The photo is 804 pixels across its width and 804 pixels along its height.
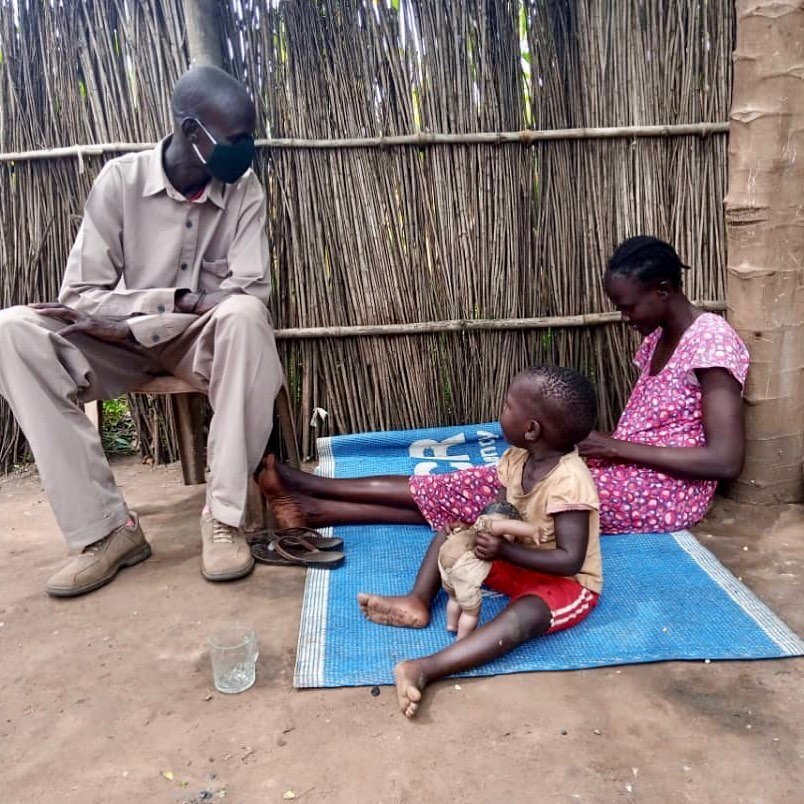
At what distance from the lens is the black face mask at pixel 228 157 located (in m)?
2.54

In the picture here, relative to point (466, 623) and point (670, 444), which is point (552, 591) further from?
point (670, 444)

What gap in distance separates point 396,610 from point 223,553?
68cm

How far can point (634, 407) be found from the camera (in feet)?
8.74

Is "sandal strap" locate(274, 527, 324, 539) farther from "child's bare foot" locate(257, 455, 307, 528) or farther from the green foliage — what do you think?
the green foliage

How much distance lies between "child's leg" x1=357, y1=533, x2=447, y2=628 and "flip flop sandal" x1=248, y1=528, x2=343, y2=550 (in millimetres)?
480

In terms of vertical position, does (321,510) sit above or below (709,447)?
below

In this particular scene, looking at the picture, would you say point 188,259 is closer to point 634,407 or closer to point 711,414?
point 634,407

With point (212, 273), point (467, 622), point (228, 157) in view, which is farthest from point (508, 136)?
point (467, 622)

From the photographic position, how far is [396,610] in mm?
1980

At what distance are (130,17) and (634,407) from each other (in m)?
2.68

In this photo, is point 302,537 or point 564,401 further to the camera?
point 302,537

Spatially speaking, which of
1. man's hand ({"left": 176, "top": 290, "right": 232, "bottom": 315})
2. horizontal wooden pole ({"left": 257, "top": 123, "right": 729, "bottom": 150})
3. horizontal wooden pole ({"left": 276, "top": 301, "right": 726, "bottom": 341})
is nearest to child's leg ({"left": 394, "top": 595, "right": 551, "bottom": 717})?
man's hand ({"left": 176, "top": 290, "right": 232, "bottom": 315})

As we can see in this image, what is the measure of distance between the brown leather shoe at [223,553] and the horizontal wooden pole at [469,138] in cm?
176

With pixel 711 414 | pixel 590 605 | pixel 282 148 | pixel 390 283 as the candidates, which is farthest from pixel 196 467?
pixel 711 414
